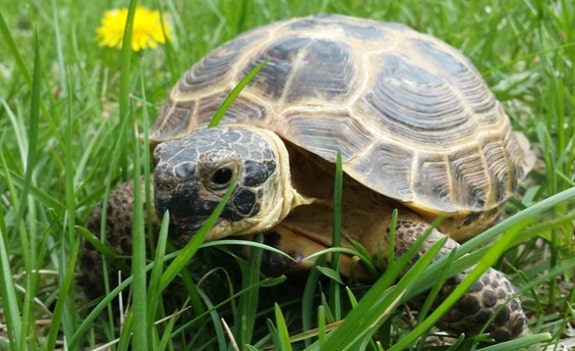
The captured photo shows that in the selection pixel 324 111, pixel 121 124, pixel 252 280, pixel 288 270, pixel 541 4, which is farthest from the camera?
pixel 541 4

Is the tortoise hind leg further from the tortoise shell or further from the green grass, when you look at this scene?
the tortoise shell

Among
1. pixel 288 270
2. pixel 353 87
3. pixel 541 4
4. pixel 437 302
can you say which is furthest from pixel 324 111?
pixel 541 4

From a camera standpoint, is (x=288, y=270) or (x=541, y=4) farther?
(x=541, y=4)

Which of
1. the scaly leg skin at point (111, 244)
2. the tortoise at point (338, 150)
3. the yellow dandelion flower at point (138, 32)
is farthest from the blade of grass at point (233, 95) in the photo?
the yellow dandelion flower at point (138, 32)

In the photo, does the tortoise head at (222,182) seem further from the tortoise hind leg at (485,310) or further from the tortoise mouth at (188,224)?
the tortoise hind leg at (485,310)

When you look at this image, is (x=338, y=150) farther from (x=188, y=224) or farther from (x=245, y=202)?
(x=188, y=224)

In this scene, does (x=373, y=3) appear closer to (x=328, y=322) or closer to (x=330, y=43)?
(x=330, y=43)
